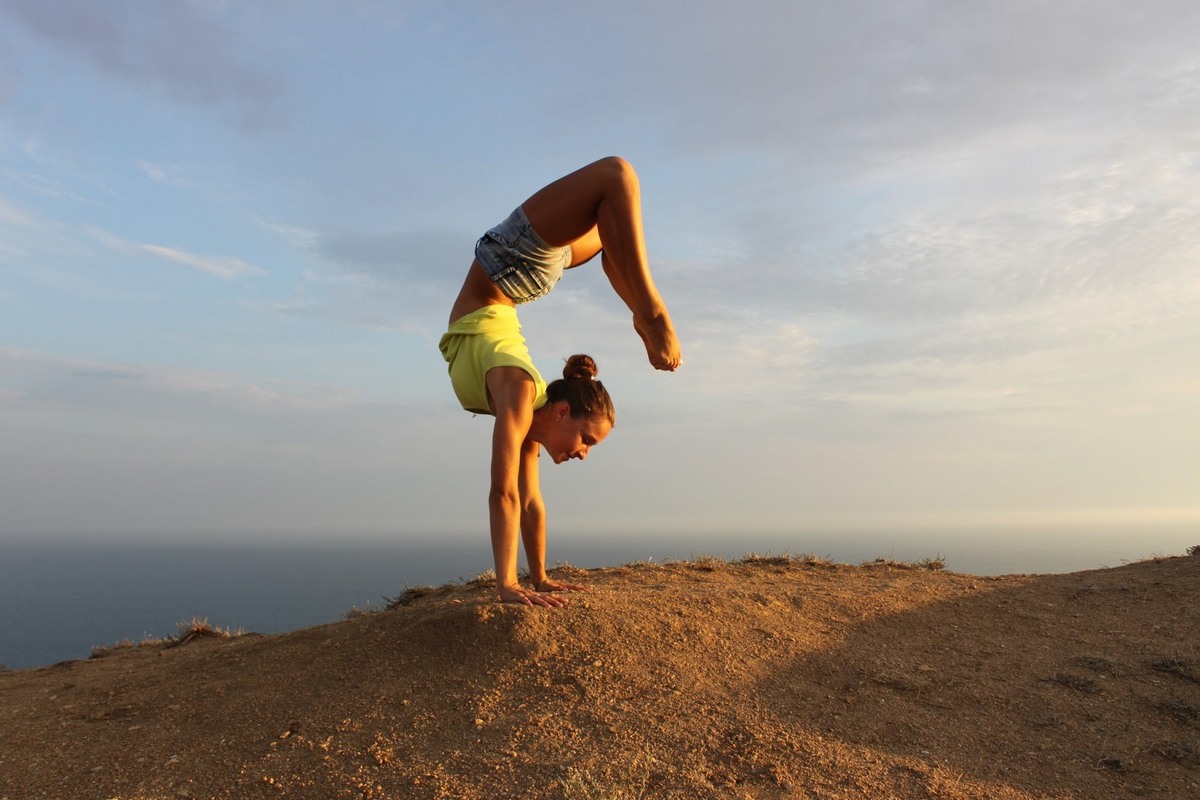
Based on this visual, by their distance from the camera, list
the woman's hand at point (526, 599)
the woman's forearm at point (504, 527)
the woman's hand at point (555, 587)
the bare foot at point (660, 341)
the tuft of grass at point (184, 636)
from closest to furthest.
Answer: the woman's forearm at point (504, 527)
the woman's hand at point (526, 599)
the bare foot at point (660, 341)
the woman's hand at point (555, 587)
the tuft of grass at point (184, 636)

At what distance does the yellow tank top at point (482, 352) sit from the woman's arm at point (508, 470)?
0.07 meters

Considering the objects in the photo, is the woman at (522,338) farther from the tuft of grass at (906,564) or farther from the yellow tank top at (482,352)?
the tuft of grass at (906,564)

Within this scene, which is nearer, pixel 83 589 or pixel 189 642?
pixel 189 642

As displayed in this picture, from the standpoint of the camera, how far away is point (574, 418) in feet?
13.0

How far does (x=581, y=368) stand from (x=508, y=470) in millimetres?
885

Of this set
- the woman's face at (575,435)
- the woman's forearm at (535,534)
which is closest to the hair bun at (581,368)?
the woman's face at (575,435)

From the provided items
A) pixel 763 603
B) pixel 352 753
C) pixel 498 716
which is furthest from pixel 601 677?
pixel 763 603

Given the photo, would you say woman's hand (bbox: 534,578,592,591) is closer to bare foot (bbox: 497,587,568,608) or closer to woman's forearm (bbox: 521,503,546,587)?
woman's forearm (bbox: 521,503,546,587)

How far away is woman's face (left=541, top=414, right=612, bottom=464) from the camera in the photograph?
13.0ft

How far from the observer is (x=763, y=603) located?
4.51 meters

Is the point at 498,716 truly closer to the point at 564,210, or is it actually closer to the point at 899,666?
the point at 899,666

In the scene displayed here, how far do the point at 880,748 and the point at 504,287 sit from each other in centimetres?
279

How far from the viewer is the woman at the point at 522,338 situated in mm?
3744

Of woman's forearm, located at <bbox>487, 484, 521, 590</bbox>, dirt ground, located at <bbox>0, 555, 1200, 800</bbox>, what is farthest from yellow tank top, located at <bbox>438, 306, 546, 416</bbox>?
dirt ground, located at <bbox>0, 555, 1200, 800</bbox>
